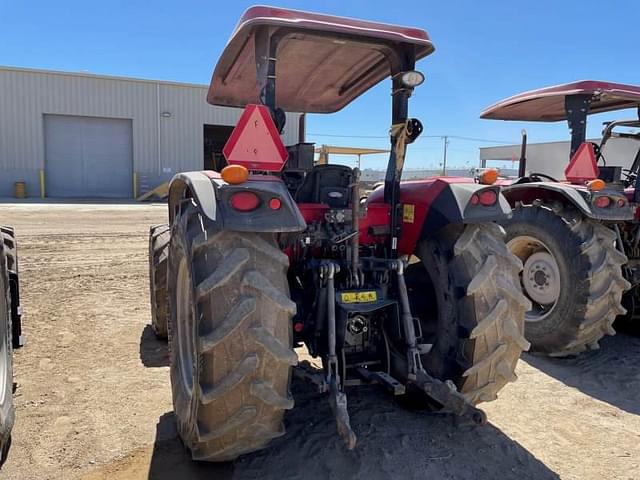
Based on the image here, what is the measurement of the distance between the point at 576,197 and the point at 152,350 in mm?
3819

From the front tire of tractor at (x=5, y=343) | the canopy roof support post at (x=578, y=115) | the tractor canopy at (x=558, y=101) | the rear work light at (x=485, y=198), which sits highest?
the tractor canopy at (x=558, y=101)

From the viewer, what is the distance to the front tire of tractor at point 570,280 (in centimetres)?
412

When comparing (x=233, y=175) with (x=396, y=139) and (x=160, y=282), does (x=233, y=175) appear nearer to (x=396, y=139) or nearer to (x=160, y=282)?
(x=396, y=139)

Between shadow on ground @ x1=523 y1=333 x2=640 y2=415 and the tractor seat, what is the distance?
94.0 inches

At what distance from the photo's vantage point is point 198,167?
1030 inches

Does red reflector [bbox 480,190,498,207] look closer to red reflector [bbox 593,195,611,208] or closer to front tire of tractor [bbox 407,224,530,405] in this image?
front tire of tractor [bbox 407,224,530,405]

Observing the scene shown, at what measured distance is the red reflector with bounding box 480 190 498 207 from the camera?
2.90m

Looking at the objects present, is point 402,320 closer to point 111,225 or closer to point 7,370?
point 7,370

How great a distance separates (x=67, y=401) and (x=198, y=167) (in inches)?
936

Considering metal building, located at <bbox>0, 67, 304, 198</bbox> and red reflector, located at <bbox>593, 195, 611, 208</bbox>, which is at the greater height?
metal building, located at <bbox>0, 67, 304, 198</bbox>

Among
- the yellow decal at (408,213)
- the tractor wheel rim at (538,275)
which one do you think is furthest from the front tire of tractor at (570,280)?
the yellow decal at (408,213)

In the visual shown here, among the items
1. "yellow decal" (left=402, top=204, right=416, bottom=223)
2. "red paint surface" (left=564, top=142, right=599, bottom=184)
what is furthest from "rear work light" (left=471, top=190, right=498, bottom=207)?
"red paint surface" (left=564, top=142, right=599, bottom=184)

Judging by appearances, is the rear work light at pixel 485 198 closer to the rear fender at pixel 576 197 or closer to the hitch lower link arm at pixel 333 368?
the hitch lower link arm at pixel 333 368

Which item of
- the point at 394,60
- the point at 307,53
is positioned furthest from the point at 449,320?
the point at 307,53
